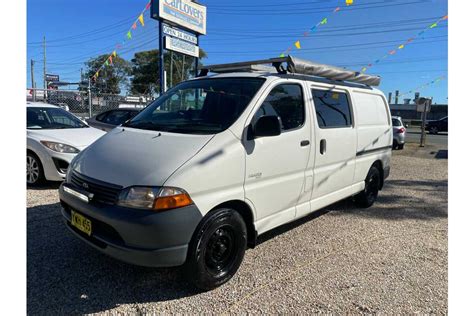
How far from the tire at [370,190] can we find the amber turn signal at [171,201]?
3731mm

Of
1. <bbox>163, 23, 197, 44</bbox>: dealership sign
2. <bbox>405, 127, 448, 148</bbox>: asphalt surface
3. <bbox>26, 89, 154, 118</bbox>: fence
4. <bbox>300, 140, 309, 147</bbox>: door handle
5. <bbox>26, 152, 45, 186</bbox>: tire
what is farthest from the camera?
<bbox>405, 127, 448, 148</bbox>: asphalt surface

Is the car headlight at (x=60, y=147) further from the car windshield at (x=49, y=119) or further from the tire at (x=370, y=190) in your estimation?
the tire at (x=370, y=190)

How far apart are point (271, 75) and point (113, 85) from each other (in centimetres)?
5049

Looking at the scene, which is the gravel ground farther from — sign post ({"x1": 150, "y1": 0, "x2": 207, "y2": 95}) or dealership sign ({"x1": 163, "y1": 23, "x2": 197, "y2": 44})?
dealership sign ({"x1": 163, "y1": 23, "x2": 197, "y2": 44})

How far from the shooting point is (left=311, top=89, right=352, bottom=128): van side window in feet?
13.5

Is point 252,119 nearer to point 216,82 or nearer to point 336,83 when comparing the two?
point 216,82

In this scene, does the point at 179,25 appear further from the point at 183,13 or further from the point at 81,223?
the point at 81,223

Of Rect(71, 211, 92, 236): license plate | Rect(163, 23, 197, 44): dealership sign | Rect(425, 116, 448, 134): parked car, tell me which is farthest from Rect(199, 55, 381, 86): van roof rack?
Rect(425, 116, 448, 134): parked car

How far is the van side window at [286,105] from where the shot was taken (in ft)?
11.3

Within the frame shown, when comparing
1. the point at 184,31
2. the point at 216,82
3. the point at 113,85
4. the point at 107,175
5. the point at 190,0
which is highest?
the point at 113,85

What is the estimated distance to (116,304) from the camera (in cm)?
273

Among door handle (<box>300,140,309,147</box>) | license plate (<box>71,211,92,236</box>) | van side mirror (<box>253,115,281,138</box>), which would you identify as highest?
van side mirror (<box>253,115,281,138</box>)

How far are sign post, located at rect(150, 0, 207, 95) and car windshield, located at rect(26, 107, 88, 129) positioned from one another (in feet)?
11.0

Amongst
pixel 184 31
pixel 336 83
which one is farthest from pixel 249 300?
pixel 184 31
